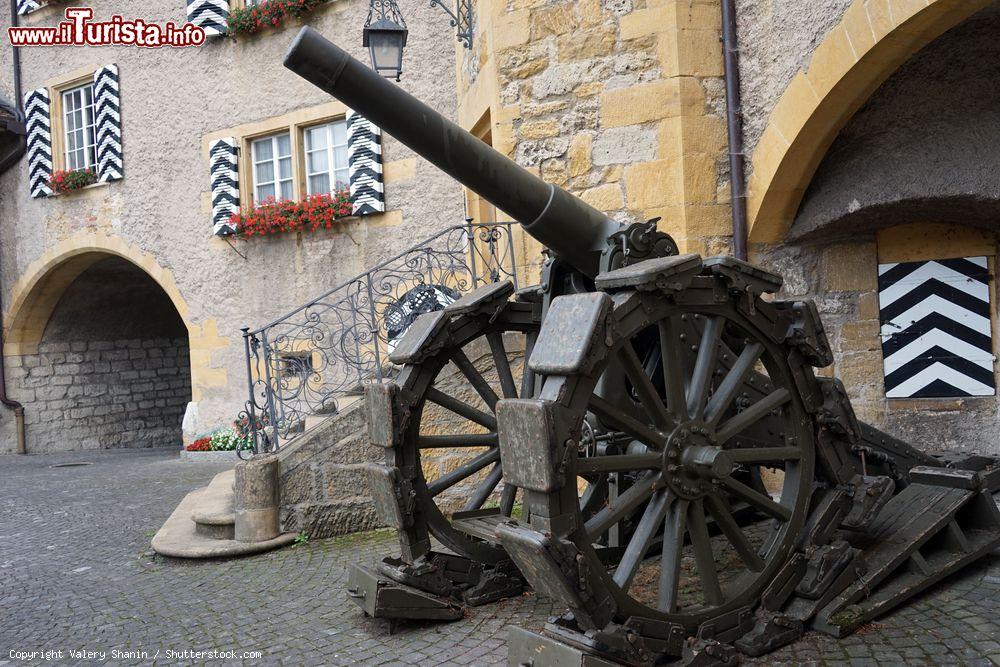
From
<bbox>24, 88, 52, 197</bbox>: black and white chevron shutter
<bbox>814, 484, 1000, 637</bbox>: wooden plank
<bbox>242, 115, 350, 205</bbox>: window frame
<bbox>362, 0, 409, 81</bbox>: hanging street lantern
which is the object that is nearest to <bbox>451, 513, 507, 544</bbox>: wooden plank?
<bbox>814, 484, 1000, 637</bbox>: wooden plank

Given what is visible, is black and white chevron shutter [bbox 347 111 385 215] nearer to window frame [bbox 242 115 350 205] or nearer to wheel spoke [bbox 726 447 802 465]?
window frame [bbox 242 115 350 205]

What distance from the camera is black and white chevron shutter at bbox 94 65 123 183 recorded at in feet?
37.8

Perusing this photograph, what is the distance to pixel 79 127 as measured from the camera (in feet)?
40.1

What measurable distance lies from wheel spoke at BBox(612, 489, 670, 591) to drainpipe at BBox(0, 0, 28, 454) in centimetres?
1237

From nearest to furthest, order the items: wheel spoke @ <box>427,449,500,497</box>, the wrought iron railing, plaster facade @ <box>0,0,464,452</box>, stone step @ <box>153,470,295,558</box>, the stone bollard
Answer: wheel spoke @ <box>427,449,500,497</box> < stone step @ <box>153,470,295,558</box> < the stone bollard < the wrought iron railing < plaster facade @ <box>0,0,464,452</box>

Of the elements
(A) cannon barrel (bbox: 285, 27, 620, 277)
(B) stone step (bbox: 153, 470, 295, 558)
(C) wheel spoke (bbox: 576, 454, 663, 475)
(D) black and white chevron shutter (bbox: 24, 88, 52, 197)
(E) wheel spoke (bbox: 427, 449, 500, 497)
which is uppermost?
(D) black and white chevron shutter (bbox: 24, 88, 52, 197)

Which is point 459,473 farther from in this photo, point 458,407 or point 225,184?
point 225,184

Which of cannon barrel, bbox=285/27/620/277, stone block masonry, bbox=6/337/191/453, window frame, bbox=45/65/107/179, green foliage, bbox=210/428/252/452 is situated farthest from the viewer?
stone block masonry, bbox=6/337/191/453

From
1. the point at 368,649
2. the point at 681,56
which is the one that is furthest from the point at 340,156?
the point at 368,649

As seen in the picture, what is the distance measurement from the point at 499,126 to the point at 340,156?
439cm

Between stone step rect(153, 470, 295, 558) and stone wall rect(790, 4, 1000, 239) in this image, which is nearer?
stone wall rect(790, 4, 1000, 239)

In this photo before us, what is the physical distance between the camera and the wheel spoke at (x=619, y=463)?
110 inches

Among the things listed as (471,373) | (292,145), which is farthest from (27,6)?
(471,373)

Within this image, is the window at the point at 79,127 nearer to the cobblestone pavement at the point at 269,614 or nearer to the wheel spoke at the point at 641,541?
the cobblestone pavement at the point at 269,614
